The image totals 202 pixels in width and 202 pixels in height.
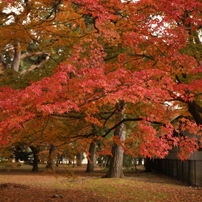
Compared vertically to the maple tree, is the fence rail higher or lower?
lower

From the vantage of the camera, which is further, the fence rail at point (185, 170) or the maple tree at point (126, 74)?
the fence rail at point (185, 170)

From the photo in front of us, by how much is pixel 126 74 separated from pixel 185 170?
15.2 m

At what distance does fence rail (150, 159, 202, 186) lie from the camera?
18.9 m

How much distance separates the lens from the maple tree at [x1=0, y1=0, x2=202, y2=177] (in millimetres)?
7133

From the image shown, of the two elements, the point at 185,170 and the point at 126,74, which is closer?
the point at 126,74

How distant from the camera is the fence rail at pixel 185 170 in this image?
18891 mm

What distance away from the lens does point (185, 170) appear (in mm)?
21312

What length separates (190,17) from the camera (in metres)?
9.88

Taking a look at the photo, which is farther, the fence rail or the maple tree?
the fence rail

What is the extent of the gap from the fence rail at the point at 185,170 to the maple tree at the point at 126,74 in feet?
23.9

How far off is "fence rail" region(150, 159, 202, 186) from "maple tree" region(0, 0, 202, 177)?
7.29 m

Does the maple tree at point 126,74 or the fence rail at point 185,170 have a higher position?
the maple tree at point 126,74

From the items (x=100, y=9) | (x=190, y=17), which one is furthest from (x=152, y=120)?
(x=100, y=9)

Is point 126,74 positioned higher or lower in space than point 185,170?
higher
